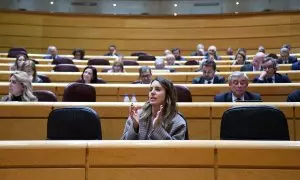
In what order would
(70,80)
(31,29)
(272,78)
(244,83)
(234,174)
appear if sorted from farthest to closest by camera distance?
1. (31,29)
2. (70,80)
3. (272,78)
4. (244,83)
5. (234,174)

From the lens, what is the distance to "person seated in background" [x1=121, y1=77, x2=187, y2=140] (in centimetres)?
312

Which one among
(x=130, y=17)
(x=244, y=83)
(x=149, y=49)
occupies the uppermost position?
(x=130, y=17)

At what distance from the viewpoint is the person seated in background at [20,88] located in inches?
173

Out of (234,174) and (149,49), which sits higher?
(149,49)

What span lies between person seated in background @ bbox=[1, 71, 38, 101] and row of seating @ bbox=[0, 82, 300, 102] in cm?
94

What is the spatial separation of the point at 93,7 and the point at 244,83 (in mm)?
10451

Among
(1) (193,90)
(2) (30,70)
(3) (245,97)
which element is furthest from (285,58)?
(2) (30,70)

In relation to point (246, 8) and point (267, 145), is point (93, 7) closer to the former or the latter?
point (246, 8)

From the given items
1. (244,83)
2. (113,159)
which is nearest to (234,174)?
(113,159)

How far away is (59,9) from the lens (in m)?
13.9

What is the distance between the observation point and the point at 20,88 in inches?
175

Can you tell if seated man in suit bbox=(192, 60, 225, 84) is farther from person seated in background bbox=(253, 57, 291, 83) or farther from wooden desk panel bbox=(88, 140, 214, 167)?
wooden desk panel bbox=(88, 140, 214, 167)

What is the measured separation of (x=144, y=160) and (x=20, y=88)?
261 centimetres

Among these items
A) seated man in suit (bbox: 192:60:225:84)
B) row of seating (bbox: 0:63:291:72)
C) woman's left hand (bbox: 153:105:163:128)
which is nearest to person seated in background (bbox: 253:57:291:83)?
seated man in suit (bbox: 192:60:225:84)
